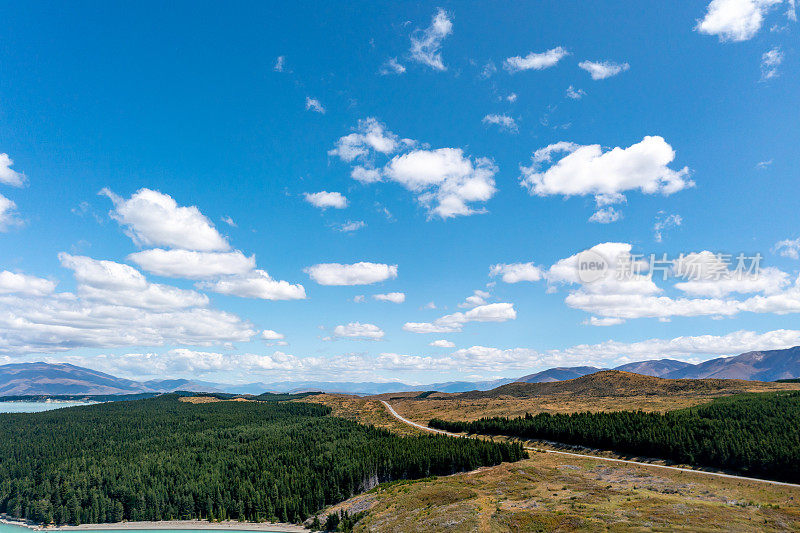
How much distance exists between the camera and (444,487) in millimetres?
112062

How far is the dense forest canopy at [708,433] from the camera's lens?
101 m

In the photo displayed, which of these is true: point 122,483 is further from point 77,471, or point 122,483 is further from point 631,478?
point 631,478

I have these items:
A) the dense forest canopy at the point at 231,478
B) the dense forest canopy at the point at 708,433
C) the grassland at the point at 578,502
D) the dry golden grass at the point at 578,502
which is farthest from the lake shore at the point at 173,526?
the dense forest canopy at the point at 708,433

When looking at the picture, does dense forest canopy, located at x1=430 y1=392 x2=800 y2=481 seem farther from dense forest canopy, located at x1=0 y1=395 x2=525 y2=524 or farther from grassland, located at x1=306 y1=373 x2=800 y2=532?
dense forest canopy, located at x1=0 y1=395 x2=525 y2=524

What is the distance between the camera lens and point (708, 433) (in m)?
122

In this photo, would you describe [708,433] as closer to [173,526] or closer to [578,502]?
[578,502]

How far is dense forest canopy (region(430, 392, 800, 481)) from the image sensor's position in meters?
101

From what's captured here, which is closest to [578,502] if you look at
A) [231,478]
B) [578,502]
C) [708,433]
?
[578,502]

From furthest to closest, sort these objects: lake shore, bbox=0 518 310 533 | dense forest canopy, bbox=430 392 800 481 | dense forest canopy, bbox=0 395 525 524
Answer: dense forest canopy, bbox=0 395 525 524
lake shore, bbox=0 518 310 533
dense forest canopy, bbox=430 392 800 481

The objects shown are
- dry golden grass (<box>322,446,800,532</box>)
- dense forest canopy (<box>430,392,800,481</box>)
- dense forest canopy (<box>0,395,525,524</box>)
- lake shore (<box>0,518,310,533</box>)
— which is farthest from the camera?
dense forest canopy (<box>0,395,525,524</box>)

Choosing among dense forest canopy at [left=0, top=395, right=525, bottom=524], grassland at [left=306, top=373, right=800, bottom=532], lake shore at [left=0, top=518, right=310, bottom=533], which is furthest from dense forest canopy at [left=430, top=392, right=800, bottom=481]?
lake shore at [left=0, top=518, right=310, bottom=533]

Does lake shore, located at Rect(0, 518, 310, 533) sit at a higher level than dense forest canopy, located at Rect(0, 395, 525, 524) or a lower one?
lower

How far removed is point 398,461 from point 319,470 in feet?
117

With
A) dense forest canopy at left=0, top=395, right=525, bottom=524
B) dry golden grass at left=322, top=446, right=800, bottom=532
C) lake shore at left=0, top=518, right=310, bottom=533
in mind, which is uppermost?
dry golden grass at left=322, top=446, right=800, bottom=532
